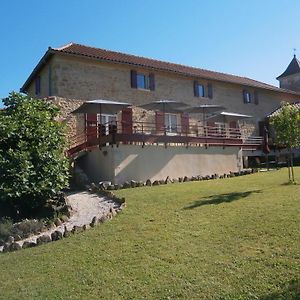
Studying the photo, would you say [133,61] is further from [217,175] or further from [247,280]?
[247,280]

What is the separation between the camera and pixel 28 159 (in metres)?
13.5

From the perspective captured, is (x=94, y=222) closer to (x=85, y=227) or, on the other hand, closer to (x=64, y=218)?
(x=85, y=227)

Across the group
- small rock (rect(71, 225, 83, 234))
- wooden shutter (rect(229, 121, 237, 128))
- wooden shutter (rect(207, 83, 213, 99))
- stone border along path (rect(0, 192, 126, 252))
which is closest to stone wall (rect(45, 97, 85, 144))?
stone border along path (rect(0, 192, 126, 252))

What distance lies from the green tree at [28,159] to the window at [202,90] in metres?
16.3

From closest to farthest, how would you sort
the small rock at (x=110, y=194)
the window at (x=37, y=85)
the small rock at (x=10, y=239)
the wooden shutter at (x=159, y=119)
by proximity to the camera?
1. the small rock at (x=10, y=239)
2. the small rock at (x=110, y=194)
3. the window at (x=37, y=85)
4. the wooden shutter at (x=159, y=119)

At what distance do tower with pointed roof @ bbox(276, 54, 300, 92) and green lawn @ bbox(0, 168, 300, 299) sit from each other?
145 feet

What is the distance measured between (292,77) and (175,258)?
5024 centimetres

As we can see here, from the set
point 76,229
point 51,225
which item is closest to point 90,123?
point 51,225

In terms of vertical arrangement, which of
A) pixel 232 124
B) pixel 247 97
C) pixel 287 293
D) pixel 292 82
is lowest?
pixel 287 293

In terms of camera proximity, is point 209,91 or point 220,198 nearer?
point 220,198

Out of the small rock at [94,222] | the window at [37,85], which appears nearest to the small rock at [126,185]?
the small rock at [94,222]

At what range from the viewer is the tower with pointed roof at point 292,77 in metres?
52.6

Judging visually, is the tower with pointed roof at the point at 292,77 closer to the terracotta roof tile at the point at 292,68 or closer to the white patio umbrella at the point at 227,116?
the terracotta roof tile at the point at 292,68

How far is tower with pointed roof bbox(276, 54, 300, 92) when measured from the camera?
5259 centimetres
